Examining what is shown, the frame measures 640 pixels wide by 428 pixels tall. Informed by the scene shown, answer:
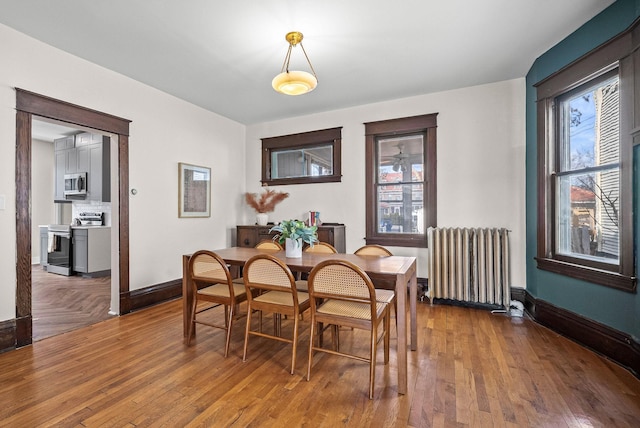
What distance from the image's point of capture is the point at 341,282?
1980 mm

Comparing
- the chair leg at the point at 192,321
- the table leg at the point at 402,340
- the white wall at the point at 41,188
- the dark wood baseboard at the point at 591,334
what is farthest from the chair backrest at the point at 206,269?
the white wall at the point at 41,188

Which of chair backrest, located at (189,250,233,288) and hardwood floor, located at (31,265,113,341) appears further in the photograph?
hardwood floor, located at (31,265,113,341)

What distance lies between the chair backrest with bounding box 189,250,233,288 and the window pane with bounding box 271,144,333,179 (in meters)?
2.58

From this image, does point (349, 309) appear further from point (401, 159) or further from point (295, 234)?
point (401, 159)

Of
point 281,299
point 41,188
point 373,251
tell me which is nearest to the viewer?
point 281,299

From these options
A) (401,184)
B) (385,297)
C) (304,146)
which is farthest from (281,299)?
(304,146)

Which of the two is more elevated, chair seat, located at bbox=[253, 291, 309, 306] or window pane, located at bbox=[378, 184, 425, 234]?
→ window pane, located at bbox=[378, 184, 425, 234]

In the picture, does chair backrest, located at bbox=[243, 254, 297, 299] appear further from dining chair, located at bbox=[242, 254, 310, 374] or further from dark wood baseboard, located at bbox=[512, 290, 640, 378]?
dark wood baseboard, located at bbox=[512, 290, 640, 378]

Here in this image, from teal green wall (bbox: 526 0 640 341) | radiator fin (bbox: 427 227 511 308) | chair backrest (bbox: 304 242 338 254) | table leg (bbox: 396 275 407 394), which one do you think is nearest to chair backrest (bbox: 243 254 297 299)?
table leg (bbox: 396 275 407 394)

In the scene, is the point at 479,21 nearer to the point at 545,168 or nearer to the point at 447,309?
the point at 545,168

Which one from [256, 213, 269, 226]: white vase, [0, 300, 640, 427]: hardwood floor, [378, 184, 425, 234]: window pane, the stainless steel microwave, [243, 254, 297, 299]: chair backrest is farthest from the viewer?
the stainless steel microwave

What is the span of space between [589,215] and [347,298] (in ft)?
7.89

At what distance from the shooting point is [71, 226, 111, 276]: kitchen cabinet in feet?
17.5

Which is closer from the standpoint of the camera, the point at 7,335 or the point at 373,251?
the point at 7,335
